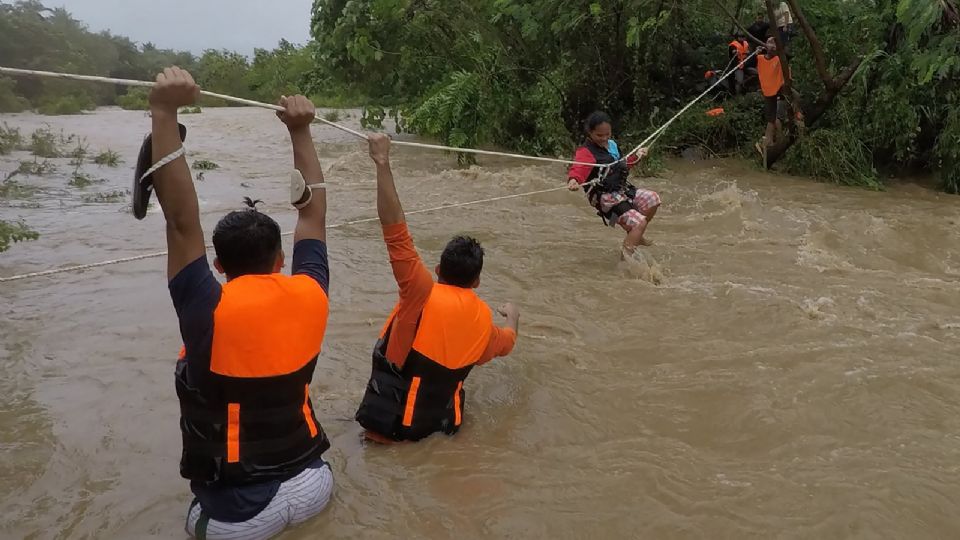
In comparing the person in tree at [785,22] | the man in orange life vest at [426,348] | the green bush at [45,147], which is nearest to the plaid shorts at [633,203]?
the man in orange life vest at [426,348]

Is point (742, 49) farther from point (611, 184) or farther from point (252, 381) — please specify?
point (252, 381)

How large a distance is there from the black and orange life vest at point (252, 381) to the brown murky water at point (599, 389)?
0.45m

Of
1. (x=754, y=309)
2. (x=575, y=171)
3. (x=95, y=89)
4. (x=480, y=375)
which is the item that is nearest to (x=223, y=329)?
(x=480, y=375)

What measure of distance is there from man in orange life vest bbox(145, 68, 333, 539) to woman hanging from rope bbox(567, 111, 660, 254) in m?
3.75

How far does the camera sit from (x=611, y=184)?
6.34 m

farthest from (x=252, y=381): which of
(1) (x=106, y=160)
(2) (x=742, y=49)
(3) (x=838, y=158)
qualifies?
(1) (x=106, y=160)

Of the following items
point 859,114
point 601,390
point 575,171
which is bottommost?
point 601,390

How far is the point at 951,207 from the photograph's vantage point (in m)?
8.23

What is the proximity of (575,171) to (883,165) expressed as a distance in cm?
555

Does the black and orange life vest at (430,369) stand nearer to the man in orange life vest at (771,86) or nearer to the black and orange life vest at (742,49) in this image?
the man in orange life vest at (771,86)

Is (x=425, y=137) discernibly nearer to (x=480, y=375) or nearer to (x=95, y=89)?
(x=480, y=375)

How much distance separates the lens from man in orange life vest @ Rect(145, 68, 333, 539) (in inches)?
89.0

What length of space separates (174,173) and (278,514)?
1232 millimetres

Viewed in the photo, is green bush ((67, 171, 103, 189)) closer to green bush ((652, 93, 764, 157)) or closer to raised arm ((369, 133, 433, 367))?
green bush ((652, 93, 764, 157))
